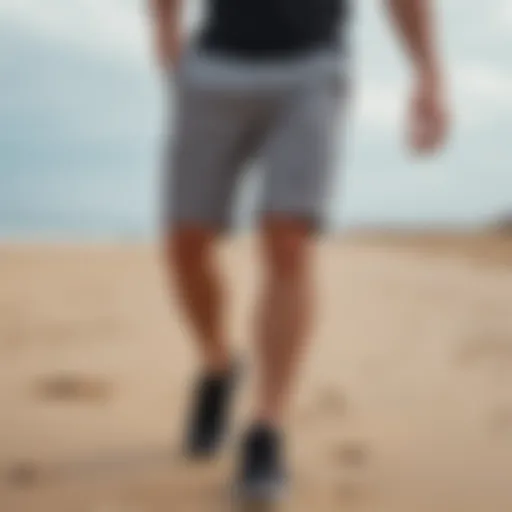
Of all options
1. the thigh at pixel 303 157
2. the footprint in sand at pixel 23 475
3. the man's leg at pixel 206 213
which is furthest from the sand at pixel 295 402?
the thigh at pixel 303 157

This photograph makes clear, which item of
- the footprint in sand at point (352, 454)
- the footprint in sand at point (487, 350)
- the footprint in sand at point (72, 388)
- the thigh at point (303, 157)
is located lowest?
the footprint in sand at point (487, 350)

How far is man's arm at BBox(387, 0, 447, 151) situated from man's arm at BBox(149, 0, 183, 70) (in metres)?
0.47

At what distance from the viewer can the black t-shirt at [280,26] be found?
2.20m

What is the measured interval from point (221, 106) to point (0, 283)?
3531 millimetres

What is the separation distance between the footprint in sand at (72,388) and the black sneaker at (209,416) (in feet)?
1.72

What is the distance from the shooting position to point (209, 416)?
2.56m

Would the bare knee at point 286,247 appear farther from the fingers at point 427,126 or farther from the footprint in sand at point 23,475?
the footprint in sand at point 23,475

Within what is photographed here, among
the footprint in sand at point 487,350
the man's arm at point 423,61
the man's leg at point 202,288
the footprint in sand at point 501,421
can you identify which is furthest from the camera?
the footprint in sand at point 487,350

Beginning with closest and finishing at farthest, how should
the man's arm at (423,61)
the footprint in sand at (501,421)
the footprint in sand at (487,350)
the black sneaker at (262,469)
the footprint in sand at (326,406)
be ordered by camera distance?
the black sneaker at (262,469) → the man's arm at (423,61) → the footprint in sand at (501,421) → the footprint in sand at (326,406) → the footprint in sand at (487,350)

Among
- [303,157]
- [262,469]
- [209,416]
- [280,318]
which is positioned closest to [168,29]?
[303,157]

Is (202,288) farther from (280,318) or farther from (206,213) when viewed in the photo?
(280,318)

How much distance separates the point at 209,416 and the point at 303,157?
67cm

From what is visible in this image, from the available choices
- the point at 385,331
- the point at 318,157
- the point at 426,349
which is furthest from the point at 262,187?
the point at 385,331

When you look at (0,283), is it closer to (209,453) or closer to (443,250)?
(209,453)
